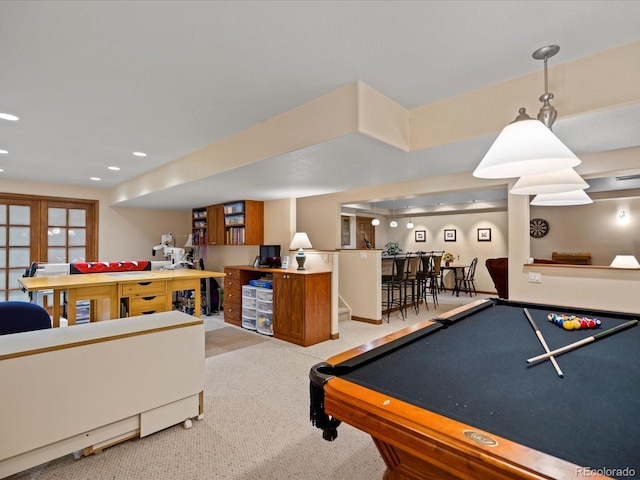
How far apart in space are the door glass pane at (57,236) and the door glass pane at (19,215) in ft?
1.17

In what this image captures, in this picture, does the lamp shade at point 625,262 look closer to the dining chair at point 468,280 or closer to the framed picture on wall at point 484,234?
the dining chair at point 468,280

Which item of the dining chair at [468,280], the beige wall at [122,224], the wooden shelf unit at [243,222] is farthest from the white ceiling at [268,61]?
the dining chair at [468,280]

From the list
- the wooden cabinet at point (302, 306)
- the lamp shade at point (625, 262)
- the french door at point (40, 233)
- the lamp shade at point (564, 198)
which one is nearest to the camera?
the lamp shade at point (564, 198)

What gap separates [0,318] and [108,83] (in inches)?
67.5

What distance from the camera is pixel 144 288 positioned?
3.21 metres

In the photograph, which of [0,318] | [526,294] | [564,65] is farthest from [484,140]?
[0,318]

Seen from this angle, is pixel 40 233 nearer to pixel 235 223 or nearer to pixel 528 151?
pixel 235 223

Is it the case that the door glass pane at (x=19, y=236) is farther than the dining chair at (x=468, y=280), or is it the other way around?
the dining chair at (x=468, y=280)

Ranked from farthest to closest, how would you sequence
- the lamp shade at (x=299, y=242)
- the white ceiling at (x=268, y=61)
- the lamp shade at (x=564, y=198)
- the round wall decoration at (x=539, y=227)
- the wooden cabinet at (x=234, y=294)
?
1. the round wall decoration at (x=539, y=227)
2. the wooden cabinet at (x=234, y=294)
3. the lamp shade at (x=299, y=242)
4. the lamp shade at (x=564, y=198)
5. the white ceiling at (x=268, y=61)

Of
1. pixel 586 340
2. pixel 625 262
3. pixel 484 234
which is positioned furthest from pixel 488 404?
pixel 484 234

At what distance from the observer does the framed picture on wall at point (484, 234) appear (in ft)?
27.4

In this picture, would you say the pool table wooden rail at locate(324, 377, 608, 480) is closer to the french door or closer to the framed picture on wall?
the french door

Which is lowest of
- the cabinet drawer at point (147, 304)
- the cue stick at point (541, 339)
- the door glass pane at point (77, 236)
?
the cabinet drawer at point (147, 304)

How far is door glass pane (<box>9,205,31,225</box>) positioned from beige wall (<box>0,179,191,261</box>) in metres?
0.31
